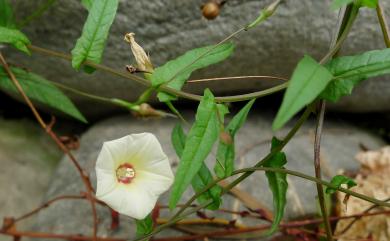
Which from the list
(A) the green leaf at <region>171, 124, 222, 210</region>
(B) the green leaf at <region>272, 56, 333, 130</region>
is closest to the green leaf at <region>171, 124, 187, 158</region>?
(A) the green leaf at <region>171, 124, 222, 210</region>

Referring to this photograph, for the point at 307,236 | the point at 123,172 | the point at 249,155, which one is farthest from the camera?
the point at 249,155

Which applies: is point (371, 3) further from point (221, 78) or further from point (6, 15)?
point (6, 15)

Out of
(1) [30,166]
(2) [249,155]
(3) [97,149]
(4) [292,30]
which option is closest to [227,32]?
(4) [292,30]

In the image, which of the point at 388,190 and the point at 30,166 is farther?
the point at 30,166

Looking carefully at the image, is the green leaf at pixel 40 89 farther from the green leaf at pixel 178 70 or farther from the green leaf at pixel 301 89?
the green leaf at pixel 301 89

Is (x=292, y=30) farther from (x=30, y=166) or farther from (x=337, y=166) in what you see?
(x=30, y=166)

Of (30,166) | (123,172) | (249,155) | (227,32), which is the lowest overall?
(123,172)
